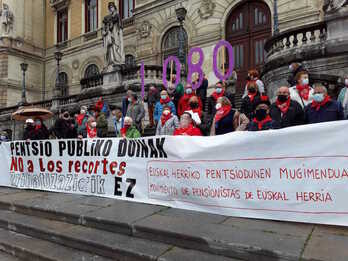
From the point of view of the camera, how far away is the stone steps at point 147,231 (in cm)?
297

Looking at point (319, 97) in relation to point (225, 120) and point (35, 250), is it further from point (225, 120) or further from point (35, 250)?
point (35, 250)

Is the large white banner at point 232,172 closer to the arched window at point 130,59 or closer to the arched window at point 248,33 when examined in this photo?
the arched window at point 248,33

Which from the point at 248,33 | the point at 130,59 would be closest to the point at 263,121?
the point at 248,33

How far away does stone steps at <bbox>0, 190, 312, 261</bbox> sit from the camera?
2.97 m

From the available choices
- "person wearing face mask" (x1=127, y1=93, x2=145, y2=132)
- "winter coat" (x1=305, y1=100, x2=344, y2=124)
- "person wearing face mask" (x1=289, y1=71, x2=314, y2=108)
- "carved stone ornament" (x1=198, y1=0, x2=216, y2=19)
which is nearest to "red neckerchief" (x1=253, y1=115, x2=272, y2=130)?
"winter coat" (x1=305, y1=100, x2=344, y2=124)

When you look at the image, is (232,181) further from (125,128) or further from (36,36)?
(36,36)

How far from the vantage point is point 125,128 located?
646cm

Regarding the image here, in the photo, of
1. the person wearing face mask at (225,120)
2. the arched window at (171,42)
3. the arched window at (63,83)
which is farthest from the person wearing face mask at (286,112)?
the arched window at (63,83)

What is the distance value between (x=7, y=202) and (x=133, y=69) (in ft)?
35.5

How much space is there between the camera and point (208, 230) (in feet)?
10.9

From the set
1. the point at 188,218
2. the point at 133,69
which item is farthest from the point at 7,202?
the point at 133,69

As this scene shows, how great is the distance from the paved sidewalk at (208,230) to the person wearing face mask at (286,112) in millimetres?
1798

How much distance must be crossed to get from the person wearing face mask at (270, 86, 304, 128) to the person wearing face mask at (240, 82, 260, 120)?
1079mm

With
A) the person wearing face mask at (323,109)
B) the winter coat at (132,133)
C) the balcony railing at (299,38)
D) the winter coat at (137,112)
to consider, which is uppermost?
the balcony railing at (299,38)
